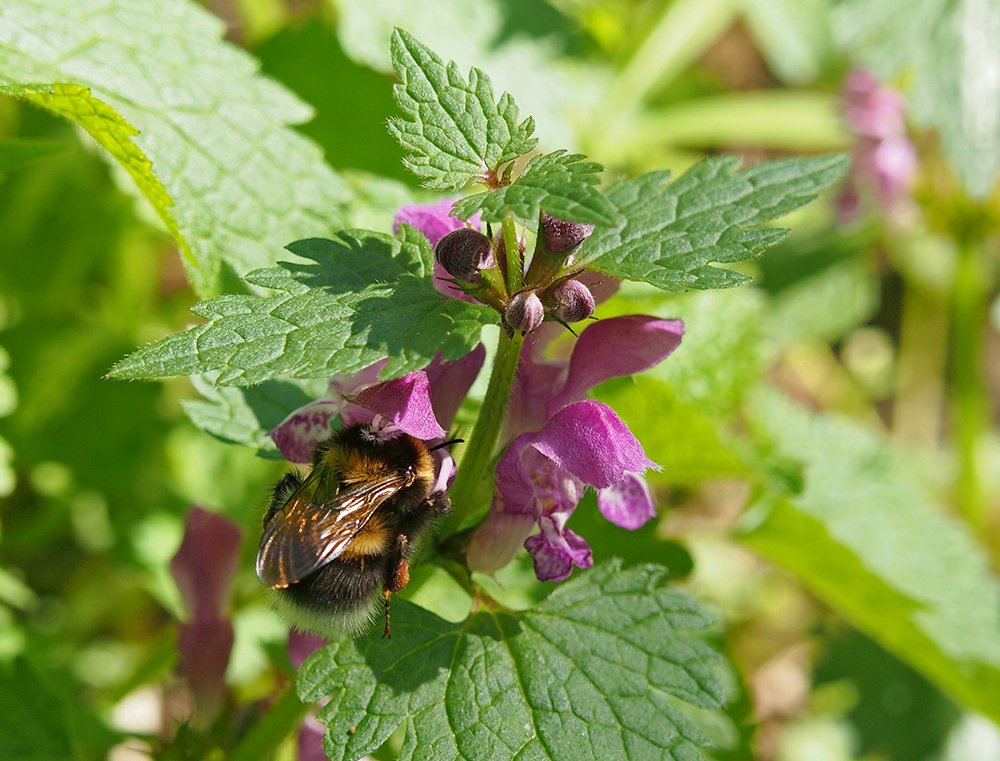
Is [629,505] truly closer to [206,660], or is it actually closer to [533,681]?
[533,681]

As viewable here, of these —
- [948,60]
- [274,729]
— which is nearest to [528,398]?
[274,729]

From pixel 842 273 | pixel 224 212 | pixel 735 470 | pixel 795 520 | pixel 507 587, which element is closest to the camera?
pixel 224 212

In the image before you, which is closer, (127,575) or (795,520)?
(795,520)

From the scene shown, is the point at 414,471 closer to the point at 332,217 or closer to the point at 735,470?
the point at 332,217

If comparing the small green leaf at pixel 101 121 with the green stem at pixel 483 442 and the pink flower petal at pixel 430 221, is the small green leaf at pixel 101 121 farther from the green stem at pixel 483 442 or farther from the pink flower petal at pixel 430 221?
the green stem at pixel 483 442

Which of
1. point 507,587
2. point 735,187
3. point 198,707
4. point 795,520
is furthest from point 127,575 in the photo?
point 735,187

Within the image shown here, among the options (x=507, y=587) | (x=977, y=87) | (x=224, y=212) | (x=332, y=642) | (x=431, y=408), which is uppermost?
(x=977, y=87)

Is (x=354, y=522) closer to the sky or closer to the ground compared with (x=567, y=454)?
closer to the ground
